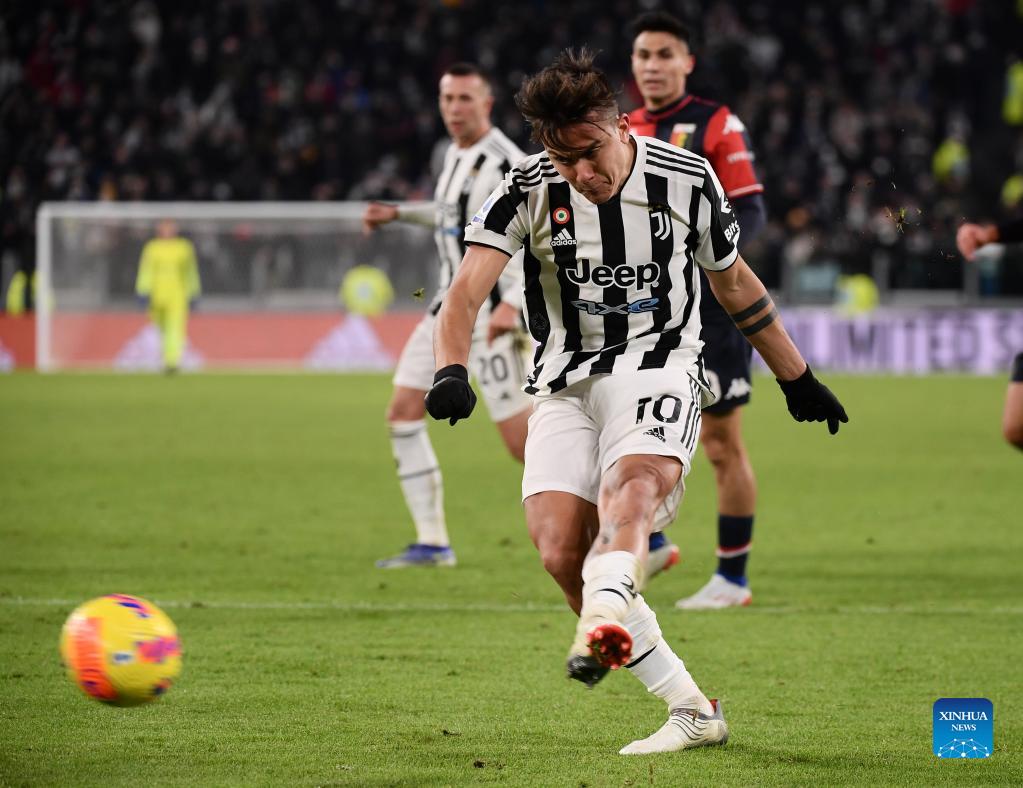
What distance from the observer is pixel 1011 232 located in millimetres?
6844

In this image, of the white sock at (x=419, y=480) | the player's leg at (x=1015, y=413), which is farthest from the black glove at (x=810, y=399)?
the white sock at (x=419, y=480)

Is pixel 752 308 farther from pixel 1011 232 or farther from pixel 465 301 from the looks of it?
pixel 1011 232

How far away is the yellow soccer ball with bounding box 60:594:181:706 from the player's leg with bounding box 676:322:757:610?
9.60ft

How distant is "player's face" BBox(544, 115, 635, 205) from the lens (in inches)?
158

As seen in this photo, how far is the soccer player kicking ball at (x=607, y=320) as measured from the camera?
404 cm

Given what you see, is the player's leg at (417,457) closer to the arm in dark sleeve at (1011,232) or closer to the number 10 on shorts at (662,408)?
the arm in dark sleeve at (1011,232)

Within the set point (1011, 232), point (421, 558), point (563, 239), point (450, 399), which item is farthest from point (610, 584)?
point (421, 558)

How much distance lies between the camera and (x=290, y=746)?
4.32m

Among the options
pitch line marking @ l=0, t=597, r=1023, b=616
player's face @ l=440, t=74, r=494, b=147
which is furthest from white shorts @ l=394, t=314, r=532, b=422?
pitch line marking @ l=0, t=597, r=1023, b=616

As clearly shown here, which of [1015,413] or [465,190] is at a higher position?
[465,190]

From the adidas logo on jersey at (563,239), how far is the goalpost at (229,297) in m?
18.2

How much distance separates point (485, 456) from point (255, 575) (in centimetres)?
583

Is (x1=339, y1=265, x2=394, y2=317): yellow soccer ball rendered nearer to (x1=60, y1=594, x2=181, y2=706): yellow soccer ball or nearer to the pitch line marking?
the pitch line marking

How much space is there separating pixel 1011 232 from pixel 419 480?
9.97 feet
